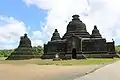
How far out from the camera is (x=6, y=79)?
45.6 ft

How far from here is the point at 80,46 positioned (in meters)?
55.1

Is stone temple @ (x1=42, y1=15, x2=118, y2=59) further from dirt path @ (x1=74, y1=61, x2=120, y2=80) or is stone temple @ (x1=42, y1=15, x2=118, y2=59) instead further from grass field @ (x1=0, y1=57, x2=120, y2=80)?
dirt path @ (x1=74, y1=61, x2=120, y2=80)

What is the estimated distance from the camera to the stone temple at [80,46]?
5428cm

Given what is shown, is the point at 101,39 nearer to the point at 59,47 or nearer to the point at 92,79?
the point at 59,47

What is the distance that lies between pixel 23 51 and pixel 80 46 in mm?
14392

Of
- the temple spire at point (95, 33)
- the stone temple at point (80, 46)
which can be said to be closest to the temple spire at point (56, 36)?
the stone temple at point (80, 46)

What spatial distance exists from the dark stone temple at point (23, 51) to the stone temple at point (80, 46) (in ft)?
14.9

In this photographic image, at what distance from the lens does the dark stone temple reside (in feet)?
198

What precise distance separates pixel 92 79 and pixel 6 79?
5481mm

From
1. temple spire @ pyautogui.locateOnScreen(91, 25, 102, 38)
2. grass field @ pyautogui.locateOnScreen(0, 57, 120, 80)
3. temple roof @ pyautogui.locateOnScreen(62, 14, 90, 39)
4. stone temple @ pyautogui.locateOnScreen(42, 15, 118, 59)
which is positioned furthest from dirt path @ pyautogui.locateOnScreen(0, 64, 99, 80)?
temple spire @ pyautogui.locateOnScreen(91, 25, 102, 38)

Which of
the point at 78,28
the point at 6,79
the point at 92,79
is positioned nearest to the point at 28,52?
the point at 78,28

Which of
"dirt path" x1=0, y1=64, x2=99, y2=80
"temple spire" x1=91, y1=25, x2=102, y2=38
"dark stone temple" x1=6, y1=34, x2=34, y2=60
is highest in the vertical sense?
"temple spire" x1=91, y1=25, x2=102, y2=38

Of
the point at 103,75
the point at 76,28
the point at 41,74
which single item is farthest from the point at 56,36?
the point at 103,75

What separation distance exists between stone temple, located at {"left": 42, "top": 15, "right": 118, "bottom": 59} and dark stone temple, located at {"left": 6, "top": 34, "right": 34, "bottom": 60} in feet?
14.9
